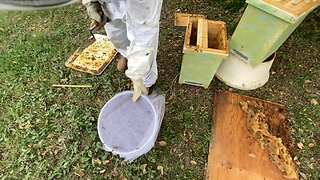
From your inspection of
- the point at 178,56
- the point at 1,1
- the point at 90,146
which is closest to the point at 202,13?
the point at 178,56

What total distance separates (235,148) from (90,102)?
97 cm

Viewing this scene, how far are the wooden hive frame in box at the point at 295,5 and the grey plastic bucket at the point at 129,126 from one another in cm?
86

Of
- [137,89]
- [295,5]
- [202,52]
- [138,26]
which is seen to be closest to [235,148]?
[202,52]

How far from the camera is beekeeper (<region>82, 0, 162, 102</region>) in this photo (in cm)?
131

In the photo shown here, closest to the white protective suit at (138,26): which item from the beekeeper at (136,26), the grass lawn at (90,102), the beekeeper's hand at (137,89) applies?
the beekeeper at (136,26)

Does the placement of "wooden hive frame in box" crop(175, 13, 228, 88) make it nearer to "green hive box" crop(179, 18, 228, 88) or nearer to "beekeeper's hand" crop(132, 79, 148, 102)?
"green hive box" crop(179, 18, 228, 88)

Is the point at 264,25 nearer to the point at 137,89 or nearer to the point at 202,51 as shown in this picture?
the point at 202,51

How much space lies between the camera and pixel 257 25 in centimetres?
184

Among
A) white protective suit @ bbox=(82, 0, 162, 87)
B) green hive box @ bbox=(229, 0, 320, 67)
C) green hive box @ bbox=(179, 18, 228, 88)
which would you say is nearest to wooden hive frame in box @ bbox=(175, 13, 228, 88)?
green hive box @ bbox=(179, 18, 228, 88)

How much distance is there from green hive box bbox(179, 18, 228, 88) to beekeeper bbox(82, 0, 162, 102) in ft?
0.94

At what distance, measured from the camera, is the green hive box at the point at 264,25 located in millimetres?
1707

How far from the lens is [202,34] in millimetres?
2006

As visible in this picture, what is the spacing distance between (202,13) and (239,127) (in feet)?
3.71

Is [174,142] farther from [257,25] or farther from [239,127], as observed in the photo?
[257,25]
